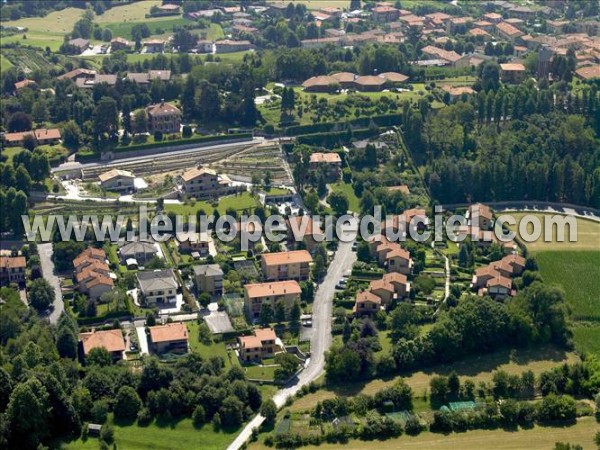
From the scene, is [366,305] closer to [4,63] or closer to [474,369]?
[474,369]

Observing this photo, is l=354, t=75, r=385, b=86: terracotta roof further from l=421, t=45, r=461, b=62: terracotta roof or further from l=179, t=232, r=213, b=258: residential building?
l=179, t=232, r=213, b=258: residential building

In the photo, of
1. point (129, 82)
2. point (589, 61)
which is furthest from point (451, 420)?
point (589, 61)

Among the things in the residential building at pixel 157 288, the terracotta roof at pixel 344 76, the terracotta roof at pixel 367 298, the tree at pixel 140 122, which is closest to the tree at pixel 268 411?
the terracotta roof at pixel 367 298

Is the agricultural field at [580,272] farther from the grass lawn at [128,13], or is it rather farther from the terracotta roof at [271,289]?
the grass lawn at [128,13]

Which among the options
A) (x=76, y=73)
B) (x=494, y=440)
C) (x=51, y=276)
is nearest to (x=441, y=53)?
(x=76, y=73)

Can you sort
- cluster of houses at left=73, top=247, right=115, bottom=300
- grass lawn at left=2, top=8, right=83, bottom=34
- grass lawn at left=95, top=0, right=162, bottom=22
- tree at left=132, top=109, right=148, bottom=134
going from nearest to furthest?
cluster of houses at left=73, top=247, right=115, bottom=300 < tree at left=132, top=109, right=148, bottom=134 < grass lawn at left=2, top=8, right=83, bottom=34 < grass lawn at left=95, top=0, right=162, bottom=22

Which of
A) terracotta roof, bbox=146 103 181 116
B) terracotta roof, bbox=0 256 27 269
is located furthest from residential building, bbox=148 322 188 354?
terracotta roof, bbox=146 103 181 116
